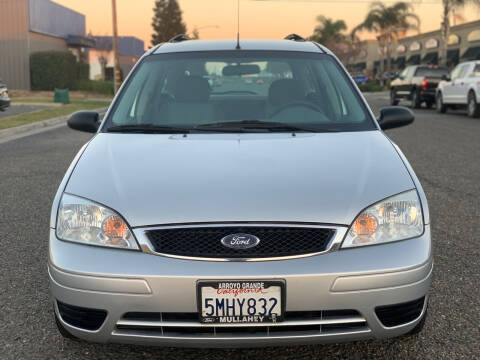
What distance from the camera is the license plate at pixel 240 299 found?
2.33 metres

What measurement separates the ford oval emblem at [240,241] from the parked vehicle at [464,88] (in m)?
16.9

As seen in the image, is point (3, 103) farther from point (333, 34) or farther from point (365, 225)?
point (333, 34)

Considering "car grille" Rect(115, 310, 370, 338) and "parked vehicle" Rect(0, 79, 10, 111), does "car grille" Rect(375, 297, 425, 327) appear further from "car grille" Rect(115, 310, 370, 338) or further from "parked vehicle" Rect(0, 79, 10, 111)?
"parked vehicle" Rect(0, 79, 10, 111)

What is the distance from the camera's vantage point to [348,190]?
2625 mm

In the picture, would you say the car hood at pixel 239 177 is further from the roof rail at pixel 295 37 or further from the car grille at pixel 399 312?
the roof rail at pixel 295 37

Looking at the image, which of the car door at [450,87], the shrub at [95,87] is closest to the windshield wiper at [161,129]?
the car door at [450,87]

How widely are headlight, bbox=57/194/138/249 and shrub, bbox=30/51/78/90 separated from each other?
1459 inches

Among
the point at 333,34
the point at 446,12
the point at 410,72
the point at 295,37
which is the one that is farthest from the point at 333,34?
the point at 295,37

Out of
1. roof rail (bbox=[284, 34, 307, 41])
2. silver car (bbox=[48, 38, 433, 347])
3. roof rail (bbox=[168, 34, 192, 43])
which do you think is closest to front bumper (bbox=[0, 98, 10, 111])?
roof rail (bbox=[168, 34, 192, 43])

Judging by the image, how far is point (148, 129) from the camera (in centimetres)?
350

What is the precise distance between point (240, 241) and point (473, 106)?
56.9 ft

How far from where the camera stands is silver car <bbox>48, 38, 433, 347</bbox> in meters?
2.35

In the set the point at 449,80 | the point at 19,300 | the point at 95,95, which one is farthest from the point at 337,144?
the point at 95,95

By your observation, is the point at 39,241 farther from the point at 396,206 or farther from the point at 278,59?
the point at 396,206
